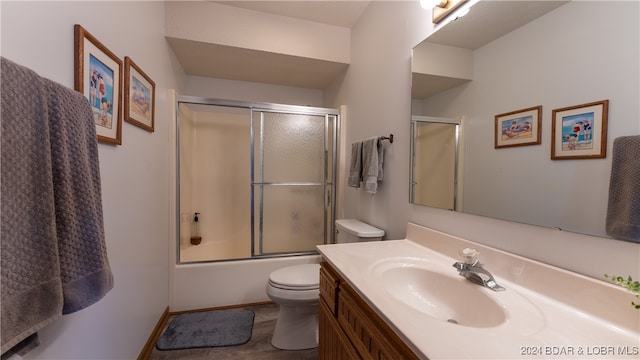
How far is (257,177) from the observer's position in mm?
2332

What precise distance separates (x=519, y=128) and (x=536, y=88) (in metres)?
0.14

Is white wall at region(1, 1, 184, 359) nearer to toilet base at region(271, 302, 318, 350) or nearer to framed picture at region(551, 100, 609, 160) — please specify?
toilet base at region(271, 302, 318, 350)

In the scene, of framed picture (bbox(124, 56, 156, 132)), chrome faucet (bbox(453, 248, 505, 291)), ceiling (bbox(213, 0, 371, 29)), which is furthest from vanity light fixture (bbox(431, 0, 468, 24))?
framed picture (bbox(124, 56, 156, 132))

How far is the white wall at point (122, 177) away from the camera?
77 cm

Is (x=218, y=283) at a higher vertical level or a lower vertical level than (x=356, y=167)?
lower

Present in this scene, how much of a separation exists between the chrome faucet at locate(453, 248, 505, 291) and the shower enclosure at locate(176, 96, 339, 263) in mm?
1661

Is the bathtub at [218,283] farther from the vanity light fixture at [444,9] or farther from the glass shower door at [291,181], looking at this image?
the vanity light fixture at [444,9]

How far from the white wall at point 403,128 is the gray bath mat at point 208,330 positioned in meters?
1.23

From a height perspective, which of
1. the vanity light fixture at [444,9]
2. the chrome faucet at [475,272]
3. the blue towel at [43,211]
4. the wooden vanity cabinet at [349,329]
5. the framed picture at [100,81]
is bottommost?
the wooden vanity cabinet at [349,329]

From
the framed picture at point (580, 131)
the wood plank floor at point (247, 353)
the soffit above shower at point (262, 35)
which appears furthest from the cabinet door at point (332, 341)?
the soffit above shower at point (262, 35)

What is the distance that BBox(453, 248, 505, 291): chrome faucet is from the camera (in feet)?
2.78

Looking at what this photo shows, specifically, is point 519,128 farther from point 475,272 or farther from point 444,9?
point 444,9

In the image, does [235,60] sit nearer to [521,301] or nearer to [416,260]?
[416,260]

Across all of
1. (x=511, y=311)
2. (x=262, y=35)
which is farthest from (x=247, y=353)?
(x=262, y=35)
